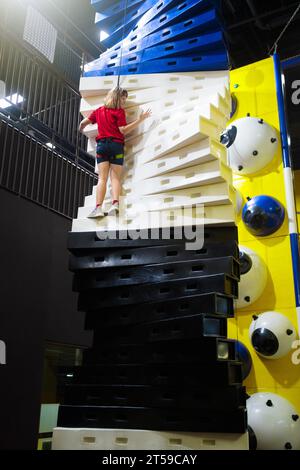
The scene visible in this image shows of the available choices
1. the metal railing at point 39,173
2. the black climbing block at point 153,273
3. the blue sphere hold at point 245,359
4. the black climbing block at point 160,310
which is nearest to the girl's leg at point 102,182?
the black climbing block at point 153,273

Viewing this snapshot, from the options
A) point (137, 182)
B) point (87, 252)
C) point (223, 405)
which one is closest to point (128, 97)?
point (137, 182)

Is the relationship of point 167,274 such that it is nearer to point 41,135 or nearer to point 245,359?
point 245,359

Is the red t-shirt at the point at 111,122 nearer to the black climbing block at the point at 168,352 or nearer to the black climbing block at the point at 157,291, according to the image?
the black climbing block at the point at 157,291

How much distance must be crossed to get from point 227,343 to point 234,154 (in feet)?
6.86

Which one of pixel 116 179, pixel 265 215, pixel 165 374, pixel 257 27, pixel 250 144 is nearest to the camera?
pixel 165 374

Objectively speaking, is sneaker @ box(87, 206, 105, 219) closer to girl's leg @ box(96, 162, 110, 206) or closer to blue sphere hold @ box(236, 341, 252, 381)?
girl's leg @ box(96, 162, 110, 206)

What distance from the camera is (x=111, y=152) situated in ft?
10.8

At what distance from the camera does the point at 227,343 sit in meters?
2.74

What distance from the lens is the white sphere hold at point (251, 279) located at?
13.0 feet

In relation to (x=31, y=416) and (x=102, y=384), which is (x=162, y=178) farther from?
(x=31, y=416)

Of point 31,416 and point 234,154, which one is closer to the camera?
point 234,154

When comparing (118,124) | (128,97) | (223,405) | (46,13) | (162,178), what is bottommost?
(223,405)

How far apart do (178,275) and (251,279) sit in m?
1.30

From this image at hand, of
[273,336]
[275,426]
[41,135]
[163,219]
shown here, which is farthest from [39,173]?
[275,426]
